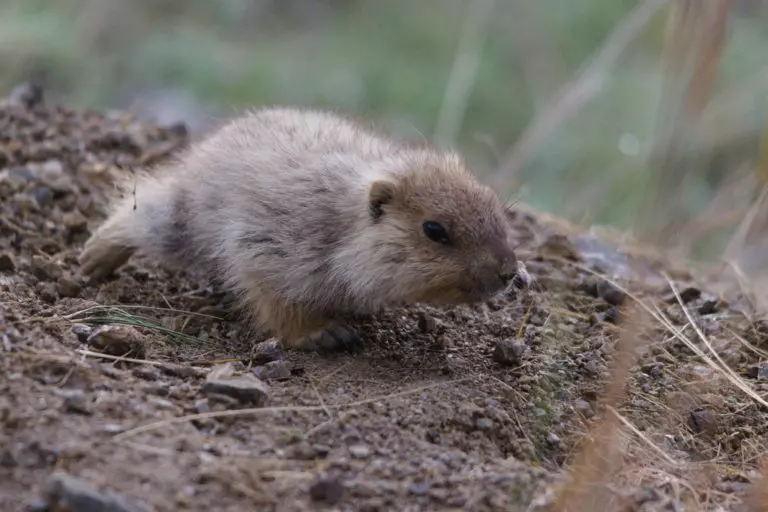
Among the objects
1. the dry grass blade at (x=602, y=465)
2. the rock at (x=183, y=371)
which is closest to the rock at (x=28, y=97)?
the rock at (x=183, y=371)

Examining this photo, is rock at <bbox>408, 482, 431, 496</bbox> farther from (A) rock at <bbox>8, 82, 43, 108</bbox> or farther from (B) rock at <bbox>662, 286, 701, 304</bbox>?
(A) rock at <bbox>8, 82, 43, 108</bbox>

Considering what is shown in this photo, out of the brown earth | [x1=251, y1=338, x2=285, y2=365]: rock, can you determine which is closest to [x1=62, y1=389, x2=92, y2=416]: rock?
the brown earth

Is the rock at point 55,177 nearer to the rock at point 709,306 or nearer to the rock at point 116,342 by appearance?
the rock at point 116,342

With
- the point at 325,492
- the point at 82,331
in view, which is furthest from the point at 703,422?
the point at 82,331

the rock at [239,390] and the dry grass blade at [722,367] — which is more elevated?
the dry grass blade at [722,367]

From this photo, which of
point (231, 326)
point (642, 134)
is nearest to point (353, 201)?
point (231, 326)

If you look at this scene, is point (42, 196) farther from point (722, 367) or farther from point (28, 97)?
point (722, 367)

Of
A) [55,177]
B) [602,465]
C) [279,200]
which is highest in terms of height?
[279,200]
